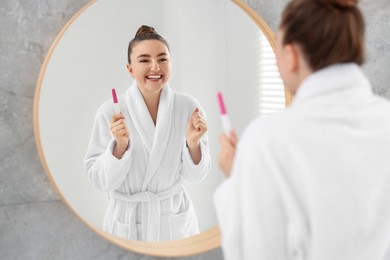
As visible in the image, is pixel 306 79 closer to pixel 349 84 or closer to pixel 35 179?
pixel 349 84

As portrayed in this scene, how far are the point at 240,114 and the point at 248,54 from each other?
0.14 metres

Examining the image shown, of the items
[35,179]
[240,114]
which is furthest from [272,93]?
[35,179]

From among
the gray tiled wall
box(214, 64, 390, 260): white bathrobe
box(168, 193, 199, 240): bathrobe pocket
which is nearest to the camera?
box(214, 64, 390, 260): white bathrobe

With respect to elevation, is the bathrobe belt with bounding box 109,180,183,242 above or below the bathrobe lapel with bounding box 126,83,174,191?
below

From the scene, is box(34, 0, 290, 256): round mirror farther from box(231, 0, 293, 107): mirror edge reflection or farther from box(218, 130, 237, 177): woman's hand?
box(218, 130, 237, 177): woman's hand

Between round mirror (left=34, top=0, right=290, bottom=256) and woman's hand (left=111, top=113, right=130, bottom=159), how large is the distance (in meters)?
0.05

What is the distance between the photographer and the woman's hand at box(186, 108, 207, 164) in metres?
1.07

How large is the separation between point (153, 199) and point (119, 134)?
171 mm

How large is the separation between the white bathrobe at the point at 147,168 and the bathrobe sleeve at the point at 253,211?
428mm

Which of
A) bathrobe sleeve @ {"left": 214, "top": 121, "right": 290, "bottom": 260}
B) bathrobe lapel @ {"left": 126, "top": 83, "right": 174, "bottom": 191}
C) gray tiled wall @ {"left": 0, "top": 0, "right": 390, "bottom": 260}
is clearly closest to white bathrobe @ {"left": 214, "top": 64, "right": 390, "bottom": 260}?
bathrobe sleeve @ {"left": 214, "top": 121, "right": 290, "bottom": 260}

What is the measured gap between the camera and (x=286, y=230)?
62 cm

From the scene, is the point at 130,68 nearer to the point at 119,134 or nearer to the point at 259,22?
the point at 119,134

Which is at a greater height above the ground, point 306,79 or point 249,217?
point 306,79

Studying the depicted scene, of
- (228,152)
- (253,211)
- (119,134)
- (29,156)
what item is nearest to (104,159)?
(119,134)
